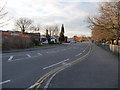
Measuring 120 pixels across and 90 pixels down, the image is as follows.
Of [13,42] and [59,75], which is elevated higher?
[13,42]

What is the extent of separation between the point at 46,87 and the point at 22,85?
1.00 m

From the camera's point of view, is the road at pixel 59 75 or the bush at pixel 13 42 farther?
the bush at pixel 13 42

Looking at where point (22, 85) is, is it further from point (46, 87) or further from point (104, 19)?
point (104, 19)

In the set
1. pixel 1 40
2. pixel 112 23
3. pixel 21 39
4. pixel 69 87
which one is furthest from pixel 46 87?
pixel 21 39

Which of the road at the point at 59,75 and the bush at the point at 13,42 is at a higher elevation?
the bush at the point at 13,42

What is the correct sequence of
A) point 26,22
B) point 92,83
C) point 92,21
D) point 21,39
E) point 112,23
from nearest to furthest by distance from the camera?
point 92,83 → point 112,23 → point 92,21 → point 21,39 → point 26,22

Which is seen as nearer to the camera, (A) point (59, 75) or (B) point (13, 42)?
(A) point (59, 75)

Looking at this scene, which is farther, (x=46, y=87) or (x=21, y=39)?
(x=21, y=39)

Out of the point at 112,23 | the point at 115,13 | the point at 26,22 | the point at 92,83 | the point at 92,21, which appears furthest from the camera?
the point at 26,22

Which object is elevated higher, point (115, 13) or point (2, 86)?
point (115, 13)

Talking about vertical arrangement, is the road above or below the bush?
below

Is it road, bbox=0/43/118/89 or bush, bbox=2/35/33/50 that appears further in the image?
bush, bbox=2/35/33/50

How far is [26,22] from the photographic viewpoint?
256ft

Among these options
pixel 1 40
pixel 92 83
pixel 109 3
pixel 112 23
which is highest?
pixel 109 3
